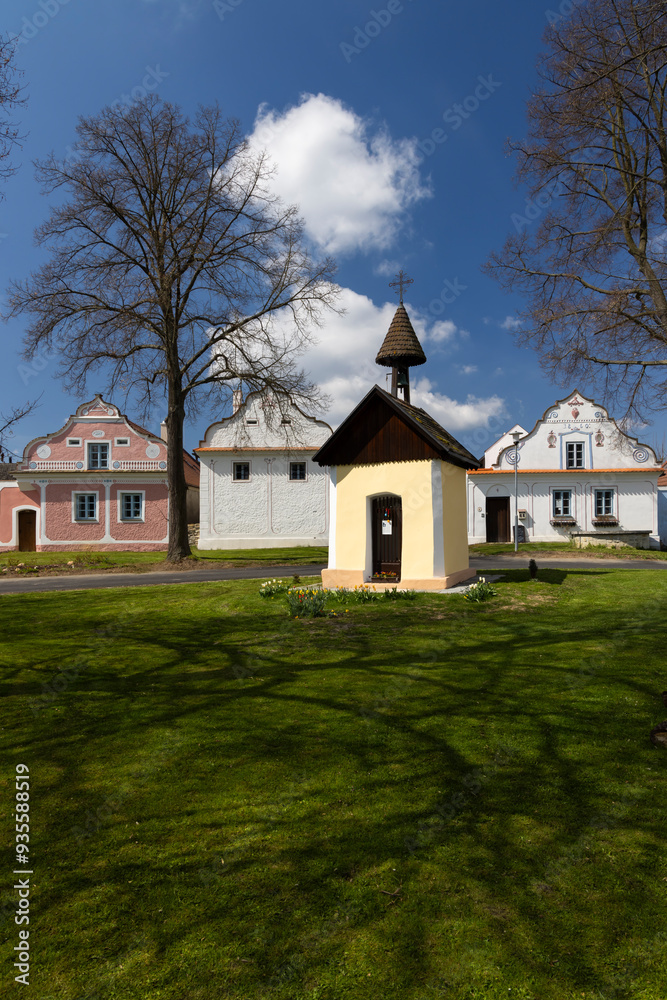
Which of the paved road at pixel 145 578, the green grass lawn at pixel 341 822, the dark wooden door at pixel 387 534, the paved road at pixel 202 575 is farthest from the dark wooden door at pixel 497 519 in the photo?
the green grass lawn at pixel 341 822

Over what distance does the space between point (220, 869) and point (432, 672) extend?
4.65 meters

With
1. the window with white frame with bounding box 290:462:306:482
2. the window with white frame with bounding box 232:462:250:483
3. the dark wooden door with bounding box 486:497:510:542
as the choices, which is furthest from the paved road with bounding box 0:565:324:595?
the dark wooden door with bounding box 486:497:510:542

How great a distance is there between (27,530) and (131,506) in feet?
20.8

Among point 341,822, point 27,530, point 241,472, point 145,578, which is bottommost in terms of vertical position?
point 341,822

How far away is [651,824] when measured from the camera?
4289mm

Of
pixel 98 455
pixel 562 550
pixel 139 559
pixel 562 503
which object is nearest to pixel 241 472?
pixel 139 559

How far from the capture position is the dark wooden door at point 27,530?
32.4 metres

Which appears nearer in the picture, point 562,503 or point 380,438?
point 380,438

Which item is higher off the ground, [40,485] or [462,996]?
[40,485]

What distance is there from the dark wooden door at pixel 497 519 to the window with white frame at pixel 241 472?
13576 mm

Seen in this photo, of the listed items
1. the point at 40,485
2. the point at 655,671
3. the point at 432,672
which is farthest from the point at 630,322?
the point at 40,485

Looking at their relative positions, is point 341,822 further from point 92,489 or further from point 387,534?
point 92,489

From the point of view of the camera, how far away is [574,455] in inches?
1271

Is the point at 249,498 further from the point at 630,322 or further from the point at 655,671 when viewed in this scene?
the point at 655,671
